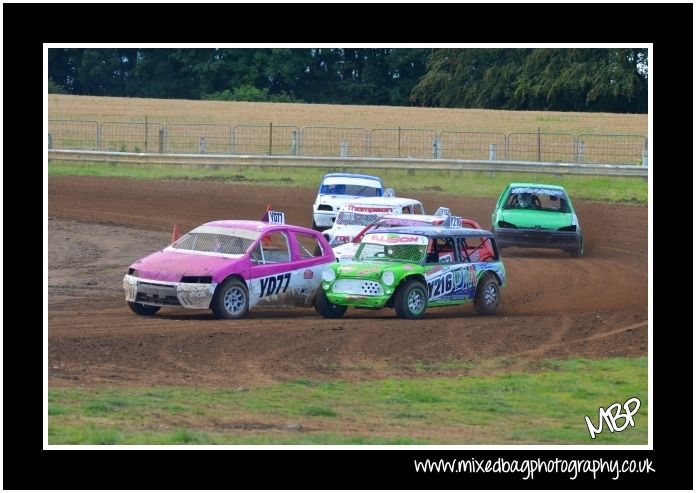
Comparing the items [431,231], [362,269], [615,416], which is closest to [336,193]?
[431,231]

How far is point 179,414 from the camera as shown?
12820 millimetres

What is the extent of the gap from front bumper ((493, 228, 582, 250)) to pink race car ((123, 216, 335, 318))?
7958 millimetres

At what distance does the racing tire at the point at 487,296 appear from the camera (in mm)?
20344

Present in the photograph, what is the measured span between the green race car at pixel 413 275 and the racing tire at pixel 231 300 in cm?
132

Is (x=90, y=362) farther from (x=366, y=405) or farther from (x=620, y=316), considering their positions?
(x=620, y=316)

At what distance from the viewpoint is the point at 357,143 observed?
46.8 meters

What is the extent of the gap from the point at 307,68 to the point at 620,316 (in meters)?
50.0

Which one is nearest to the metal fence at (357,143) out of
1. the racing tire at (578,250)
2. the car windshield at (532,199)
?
the car windshield at (532,199)

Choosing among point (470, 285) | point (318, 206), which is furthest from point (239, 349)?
point (318, 206)

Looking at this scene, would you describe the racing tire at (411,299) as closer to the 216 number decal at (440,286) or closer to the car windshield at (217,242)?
the 216 number decal at (440,286)

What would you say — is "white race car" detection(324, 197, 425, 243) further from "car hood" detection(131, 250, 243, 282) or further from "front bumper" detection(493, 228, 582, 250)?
"car hood" detection(131, 250, 243, 282)

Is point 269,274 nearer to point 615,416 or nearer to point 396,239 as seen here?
point 396,239

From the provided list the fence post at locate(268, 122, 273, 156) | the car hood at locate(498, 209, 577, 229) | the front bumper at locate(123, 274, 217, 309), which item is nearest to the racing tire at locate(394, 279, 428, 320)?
the front bumper at locate(123, 274, 217, 309)

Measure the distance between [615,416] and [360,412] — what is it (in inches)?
102
